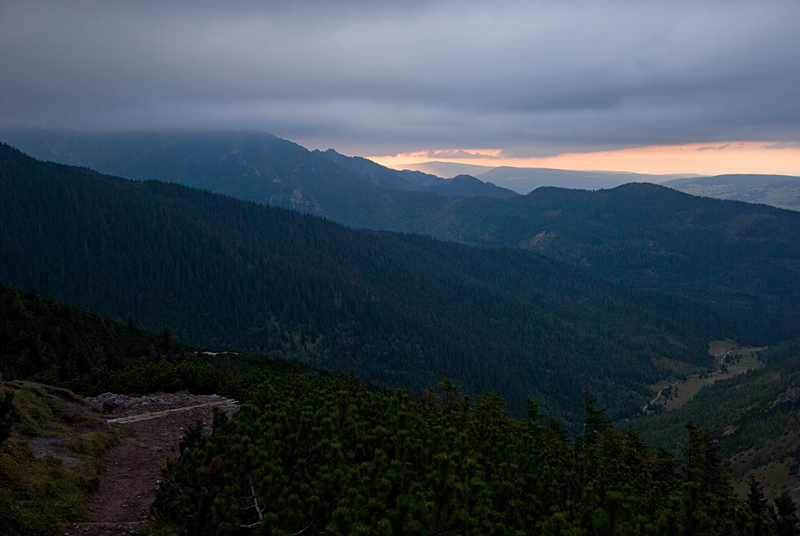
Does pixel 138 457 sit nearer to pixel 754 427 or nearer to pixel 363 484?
pixel 363 484

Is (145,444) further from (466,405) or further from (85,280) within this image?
(85,280)

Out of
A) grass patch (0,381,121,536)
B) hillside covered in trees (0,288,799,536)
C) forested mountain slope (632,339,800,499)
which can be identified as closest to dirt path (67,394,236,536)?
grass patch (0,381,121,536)

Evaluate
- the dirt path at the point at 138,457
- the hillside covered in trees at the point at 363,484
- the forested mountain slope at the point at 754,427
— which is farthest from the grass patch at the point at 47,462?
the forested mountain slope at the point at 754,427

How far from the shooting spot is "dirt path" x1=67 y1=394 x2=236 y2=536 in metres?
16.1

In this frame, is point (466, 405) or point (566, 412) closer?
point (466, 405)

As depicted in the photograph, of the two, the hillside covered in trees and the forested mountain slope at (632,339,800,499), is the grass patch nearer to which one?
the hillside covered in trees

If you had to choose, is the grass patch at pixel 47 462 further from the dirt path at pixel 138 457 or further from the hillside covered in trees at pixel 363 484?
the dirt path at pixel 138 457

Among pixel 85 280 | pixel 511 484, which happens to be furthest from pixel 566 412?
pixel 85 280

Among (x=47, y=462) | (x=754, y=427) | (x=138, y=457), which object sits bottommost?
(x=754, y=427)

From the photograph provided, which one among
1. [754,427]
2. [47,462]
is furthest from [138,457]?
[754,427]

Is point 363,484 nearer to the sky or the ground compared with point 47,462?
nearer to the sky

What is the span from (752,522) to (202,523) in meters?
19.1

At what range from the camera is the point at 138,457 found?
22562mm

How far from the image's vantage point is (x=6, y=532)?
13117 mm
